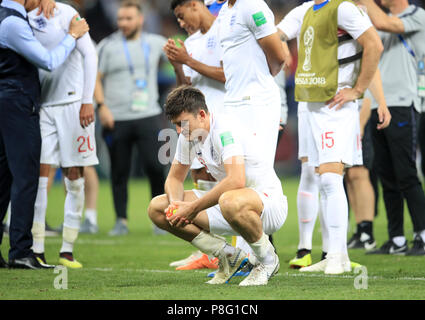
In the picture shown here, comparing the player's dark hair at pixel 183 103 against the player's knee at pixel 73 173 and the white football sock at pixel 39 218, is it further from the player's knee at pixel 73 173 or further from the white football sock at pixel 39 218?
the white football sock at pixel 39 218

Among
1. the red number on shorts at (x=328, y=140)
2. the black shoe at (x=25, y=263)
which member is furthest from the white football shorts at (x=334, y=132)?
the black shoe at (x=25, y=263)

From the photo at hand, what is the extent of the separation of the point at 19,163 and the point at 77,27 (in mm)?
1299

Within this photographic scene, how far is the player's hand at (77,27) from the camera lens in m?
6.38

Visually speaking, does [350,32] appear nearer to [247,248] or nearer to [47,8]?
[247,248]

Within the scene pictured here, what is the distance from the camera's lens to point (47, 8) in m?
6.40

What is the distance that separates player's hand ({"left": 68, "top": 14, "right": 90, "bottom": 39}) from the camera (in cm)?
638

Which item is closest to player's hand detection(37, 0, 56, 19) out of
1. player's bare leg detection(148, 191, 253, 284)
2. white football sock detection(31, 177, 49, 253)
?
white football sock detection(31, 177, 49, 253)

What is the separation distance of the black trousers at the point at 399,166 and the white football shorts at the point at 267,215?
92.9 inches

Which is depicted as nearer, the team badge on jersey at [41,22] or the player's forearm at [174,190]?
the player's forearm at [174,190]

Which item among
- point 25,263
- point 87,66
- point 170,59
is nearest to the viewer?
point 25,263

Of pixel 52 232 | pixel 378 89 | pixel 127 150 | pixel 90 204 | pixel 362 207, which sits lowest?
pixel 52 232

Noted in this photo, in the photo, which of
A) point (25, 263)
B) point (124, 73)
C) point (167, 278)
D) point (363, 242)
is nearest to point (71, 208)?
point (25, 263)

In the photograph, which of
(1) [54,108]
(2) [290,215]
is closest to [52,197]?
(2) [290,215]

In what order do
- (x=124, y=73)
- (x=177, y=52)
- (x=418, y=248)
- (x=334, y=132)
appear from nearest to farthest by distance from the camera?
(x=334, y=132) → (x=177, y=52) → (x=418, y=248) → (x=124, y=73)
